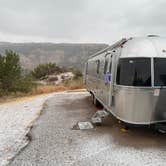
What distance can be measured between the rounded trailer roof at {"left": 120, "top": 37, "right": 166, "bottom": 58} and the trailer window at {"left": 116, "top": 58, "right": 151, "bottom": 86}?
0.59 feet

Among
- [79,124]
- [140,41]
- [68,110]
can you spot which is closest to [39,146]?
[79,124]

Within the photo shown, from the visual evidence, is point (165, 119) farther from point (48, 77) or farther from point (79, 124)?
point (48, 77)

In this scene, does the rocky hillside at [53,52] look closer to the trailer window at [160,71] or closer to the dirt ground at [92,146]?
the dirt ground at [92,146]

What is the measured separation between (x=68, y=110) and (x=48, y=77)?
1050 inches

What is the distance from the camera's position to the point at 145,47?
7.46 meters

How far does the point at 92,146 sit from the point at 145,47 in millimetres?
3056

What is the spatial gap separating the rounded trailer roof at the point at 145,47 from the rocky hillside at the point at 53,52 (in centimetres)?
8319

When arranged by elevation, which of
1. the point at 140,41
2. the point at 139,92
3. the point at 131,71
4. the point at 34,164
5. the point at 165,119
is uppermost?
the point at 140,41

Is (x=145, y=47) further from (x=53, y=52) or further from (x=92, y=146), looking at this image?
(x=53, y=52)

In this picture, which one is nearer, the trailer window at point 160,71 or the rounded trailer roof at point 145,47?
the trailer window at point 160,71

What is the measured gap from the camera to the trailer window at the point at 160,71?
7.21 m

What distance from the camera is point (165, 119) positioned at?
24.1 ft

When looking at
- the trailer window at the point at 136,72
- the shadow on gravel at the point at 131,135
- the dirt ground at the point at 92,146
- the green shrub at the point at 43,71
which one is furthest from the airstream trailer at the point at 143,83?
the green shrub at the point at 43,71

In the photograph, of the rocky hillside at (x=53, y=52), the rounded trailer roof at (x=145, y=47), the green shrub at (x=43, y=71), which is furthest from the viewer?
the rocky hillside at (x=53, y=52)
